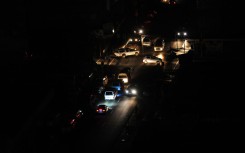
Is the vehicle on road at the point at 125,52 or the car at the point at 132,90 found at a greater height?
the vehicle on road at the point at 125,52

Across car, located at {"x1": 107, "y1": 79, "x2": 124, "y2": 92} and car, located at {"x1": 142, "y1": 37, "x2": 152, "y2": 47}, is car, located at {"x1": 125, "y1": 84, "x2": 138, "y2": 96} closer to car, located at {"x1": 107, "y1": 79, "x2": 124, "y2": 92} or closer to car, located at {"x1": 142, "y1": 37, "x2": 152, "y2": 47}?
car, located at {"x1": 107, "y1": 79, "x2": 124, "y2": 92}

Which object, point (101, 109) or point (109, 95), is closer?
point (101, 109)

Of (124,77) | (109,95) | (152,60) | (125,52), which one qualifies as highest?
(125,52)

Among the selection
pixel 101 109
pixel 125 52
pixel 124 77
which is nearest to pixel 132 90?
pixel 124 77

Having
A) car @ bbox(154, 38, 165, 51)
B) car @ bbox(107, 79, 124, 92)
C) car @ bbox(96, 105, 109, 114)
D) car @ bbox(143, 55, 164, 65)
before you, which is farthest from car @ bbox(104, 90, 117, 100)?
car @ bbox(154, 38, 165, 51)

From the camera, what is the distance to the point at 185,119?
26.5m

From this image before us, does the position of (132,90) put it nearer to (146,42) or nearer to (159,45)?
(159,45)

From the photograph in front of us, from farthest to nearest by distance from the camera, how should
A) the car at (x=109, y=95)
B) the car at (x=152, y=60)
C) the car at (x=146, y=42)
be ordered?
the car at (x=146, y=42) → the car at (x=152, y=60) → the car at (x=109, y=95)

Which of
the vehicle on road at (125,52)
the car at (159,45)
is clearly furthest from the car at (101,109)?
the car at (159,45)

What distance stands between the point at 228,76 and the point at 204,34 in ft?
31.9

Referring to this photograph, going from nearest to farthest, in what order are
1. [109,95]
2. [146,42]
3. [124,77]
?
[109,95]
[124,77]
[146,42]

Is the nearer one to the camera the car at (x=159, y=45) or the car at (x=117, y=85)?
the car at (x=117, y=85)

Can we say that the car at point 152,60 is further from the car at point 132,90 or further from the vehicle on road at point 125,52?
the car at point 132,90

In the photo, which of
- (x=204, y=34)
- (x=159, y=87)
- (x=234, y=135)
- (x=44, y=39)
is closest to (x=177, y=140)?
(x=234, y=135)
